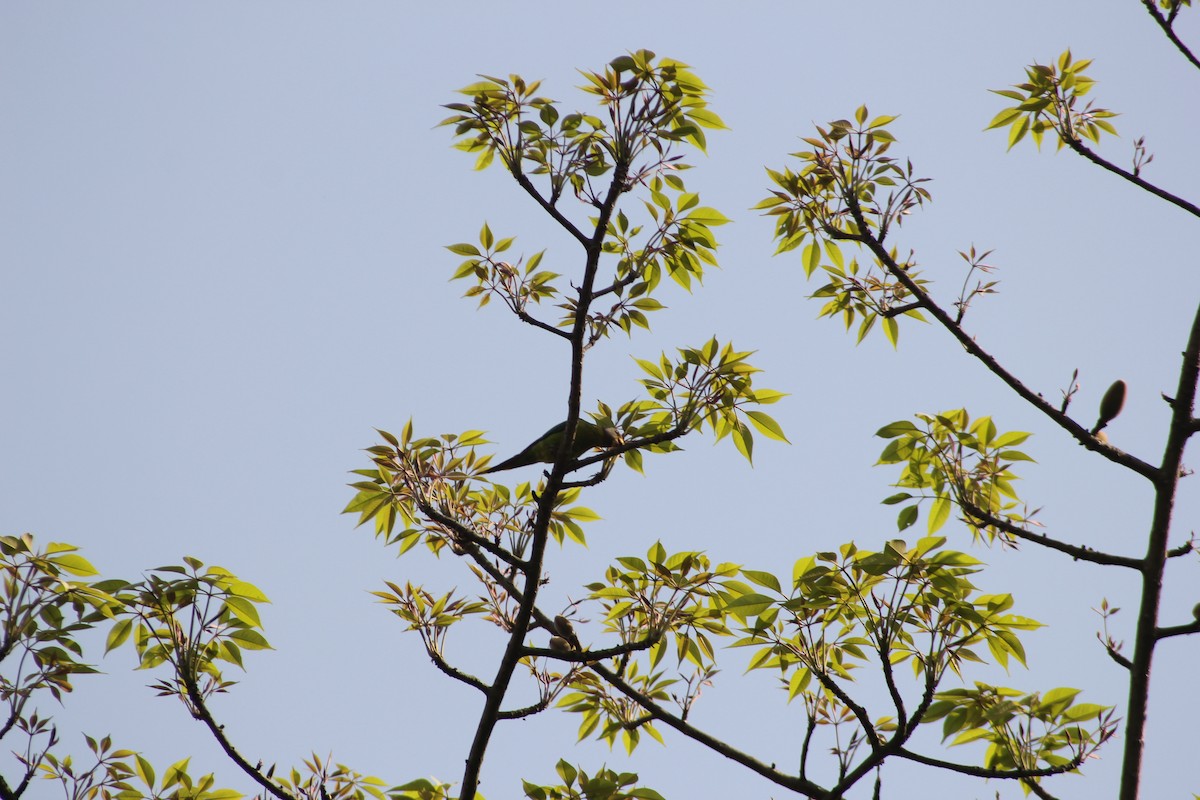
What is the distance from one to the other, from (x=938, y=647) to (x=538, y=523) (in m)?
1.36

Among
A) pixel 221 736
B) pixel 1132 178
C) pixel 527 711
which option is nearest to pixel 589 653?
pixel 527 711

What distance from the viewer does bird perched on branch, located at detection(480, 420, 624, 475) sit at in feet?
11.2

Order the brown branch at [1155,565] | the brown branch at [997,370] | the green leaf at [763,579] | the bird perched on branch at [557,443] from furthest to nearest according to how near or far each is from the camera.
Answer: the bird perched on branch at [557,443]
the green leaf at [763,579]
the brown branch at [997,370]
the brown branch at [1155,565]

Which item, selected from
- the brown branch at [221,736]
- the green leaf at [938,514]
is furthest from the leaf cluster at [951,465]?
the brown branch at [221,736]

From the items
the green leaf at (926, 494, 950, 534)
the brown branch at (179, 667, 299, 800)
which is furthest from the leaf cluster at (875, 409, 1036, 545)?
the brown branch at (179, 667, 299, 800)

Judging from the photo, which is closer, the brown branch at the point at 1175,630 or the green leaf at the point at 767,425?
the brown branch at the point at 1175,630

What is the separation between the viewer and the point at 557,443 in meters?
3.54

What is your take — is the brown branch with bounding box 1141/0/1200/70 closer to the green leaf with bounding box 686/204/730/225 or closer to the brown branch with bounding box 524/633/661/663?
the green leaf with bounding box 686/204/730/225

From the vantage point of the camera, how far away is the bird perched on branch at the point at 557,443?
11.2ft

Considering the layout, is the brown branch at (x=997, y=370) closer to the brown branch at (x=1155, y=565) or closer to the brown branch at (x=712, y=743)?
the brown branch at (x=1155, y=565)

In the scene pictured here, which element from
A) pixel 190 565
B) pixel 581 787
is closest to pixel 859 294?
pixel 581 787

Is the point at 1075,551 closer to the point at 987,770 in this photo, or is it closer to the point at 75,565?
the point at 987,770

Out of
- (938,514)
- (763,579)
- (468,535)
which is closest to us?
(468,535)

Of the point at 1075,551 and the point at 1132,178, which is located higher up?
the point at 1132,178
